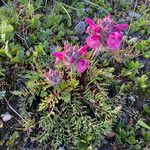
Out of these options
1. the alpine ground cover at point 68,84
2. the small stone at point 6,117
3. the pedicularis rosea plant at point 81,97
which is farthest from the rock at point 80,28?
the small stone at point 6,117

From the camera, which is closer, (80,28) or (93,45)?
(93,45)

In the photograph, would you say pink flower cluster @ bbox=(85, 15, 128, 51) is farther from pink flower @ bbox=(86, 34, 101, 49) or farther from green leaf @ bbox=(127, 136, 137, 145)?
green leaf @ bbox=(127, 136, 137, 145)

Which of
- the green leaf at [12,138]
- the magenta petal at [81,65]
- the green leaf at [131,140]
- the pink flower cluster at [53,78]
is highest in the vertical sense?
the magenta petal at [81,65]

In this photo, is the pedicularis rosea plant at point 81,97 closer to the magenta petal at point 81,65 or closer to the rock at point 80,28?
the magenta petal at point 81,65

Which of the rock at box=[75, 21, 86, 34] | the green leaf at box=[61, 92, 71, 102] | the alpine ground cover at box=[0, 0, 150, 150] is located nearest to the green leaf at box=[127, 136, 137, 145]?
the alpine ground cover at box=[0, 0, 150, 150]

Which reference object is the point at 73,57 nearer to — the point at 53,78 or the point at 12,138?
the point at 53,78

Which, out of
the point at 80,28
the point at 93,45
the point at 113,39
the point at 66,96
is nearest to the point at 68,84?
the point at 66,96

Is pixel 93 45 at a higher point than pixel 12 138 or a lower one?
higher

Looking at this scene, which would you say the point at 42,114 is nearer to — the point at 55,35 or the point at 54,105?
the point at 54,105
